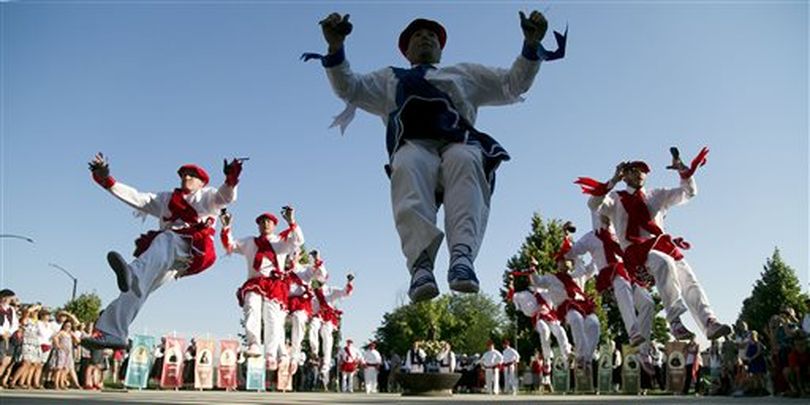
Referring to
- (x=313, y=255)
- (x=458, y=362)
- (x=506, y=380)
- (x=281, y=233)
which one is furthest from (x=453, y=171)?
(x=458, y=362)

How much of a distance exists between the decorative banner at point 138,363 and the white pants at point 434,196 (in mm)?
9544

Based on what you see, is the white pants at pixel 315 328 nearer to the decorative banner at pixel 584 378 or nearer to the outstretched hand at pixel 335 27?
the decorative banner at pixel 584 378

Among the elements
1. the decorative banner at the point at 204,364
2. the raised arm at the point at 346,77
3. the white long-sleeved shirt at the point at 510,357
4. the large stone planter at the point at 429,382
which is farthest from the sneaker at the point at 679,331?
the white long-sleeved shirt at the point at 510,357

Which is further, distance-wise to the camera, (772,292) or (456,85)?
(772,292)

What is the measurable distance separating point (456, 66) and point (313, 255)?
12.1 m

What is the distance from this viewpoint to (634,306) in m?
8.68

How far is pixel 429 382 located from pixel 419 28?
4919 millimetres

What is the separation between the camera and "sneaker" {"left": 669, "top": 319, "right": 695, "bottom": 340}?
22.7 ft

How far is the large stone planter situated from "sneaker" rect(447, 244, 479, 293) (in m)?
4.62

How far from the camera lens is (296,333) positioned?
53.4 ft

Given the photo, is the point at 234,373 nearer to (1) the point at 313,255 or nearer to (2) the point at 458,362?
(1) the point at 313,255

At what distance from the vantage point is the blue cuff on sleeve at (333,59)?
16.4 feet

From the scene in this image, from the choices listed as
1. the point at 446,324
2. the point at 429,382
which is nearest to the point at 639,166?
the point at 429,382

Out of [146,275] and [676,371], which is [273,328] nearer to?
[146,275]
